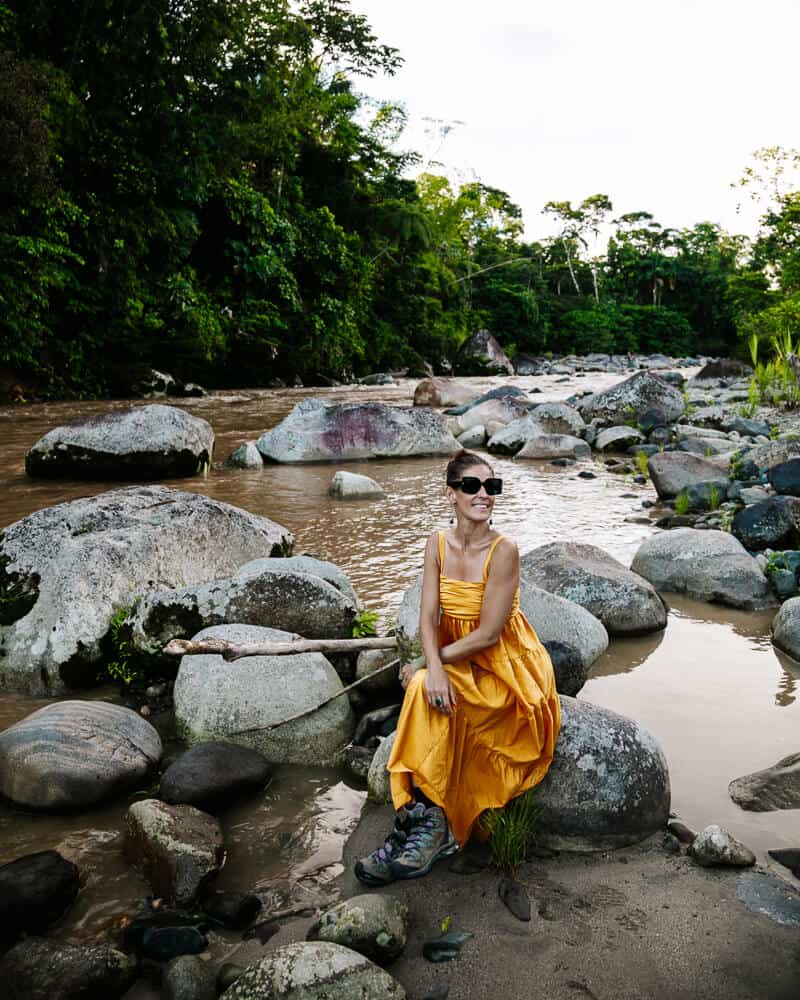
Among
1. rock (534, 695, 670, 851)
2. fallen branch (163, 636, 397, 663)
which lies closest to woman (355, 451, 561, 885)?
Answer: rock (534, 695, 670, 851)

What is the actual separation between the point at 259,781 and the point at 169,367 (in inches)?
758

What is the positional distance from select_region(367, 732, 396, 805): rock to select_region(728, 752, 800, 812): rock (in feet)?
4.44

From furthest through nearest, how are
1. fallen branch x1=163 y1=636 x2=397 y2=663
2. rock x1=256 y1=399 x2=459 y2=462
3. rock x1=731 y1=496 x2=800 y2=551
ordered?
rock x1=256 y1=399 x2=459 y2=462 < rock x1=731 y1=496 x2=800 y2=551 < fallen branch x1=163 y1=636 x2=397 y2=663

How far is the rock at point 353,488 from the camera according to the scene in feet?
29.6

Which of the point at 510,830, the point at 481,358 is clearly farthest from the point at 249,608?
the point at 481,358

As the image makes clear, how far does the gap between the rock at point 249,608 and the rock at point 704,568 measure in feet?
8.29

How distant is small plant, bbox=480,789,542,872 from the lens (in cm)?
269

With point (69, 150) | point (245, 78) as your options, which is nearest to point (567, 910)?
point (69, 150)

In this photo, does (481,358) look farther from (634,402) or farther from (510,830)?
(510,830)

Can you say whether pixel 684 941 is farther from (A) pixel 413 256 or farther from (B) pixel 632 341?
(B) pixel 632 341

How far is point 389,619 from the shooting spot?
5086 millimetres

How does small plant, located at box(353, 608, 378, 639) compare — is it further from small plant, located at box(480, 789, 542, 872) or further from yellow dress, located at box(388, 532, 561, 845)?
small plant, located at box(480, 789, 542, 872)

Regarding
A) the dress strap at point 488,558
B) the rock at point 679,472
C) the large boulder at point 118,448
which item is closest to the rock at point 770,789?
the dress strap at point 488,558

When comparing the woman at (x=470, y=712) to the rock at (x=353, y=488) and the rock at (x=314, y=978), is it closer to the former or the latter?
the rock at (x=314, y=978)
